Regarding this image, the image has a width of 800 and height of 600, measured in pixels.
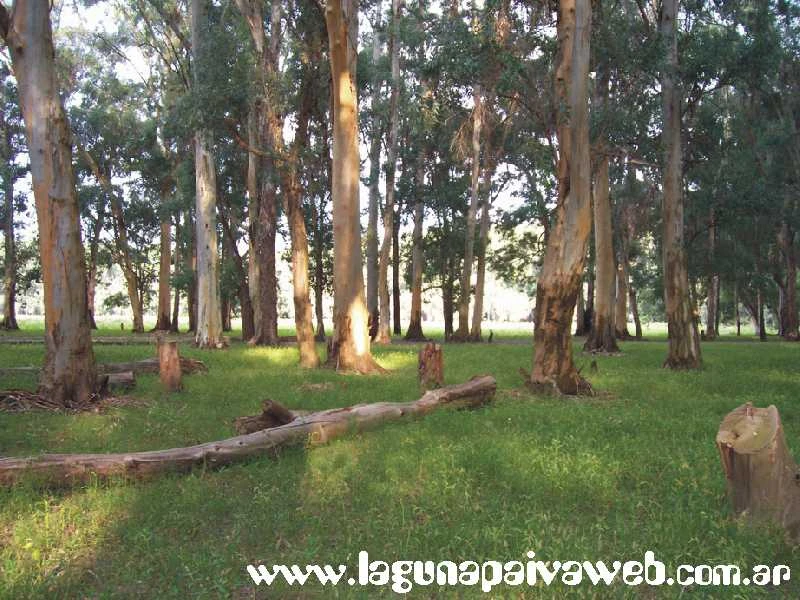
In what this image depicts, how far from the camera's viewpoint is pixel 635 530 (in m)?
5.07

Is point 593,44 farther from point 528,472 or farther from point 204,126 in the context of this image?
point 528,472

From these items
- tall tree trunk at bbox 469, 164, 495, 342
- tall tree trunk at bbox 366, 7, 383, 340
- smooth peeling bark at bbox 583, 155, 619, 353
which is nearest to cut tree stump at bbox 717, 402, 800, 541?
smooth peeling bark at bbox 583, 155, 619, 353

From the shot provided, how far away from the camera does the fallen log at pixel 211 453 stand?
5.98 meters

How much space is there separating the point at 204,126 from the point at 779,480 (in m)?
17.0

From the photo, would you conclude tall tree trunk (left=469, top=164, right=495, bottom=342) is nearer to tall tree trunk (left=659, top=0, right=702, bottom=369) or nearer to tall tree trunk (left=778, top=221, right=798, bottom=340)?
tall tree trunk (left=659, top=0, right=702, bottom=369)

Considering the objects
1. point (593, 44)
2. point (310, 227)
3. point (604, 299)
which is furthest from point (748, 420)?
point (310, 227)

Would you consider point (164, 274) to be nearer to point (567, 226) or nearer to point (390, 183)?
point (390, 183)

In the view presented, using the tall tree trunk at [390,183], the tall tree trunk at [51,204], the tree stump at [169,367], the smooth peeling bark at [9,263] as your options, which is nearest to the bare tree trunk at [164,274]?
the smooth peeling bark at [9,263]

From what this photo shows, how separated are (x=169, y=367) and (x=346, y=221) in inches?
233

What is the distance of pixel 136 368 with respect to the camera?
1420 centimetres

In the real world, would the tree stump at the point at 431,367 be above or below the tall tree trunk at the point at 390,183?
below

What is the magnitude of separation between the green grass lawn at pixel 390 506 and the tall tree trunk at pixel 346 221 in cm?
585

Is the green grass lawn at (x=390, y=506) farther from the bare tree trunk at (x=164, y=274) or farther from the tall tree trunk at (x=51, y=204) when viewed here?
the bare tree trunk at (x=164, y=274)

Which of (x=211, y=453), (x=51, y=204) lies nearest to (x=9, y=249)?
(x=51, y=204)
